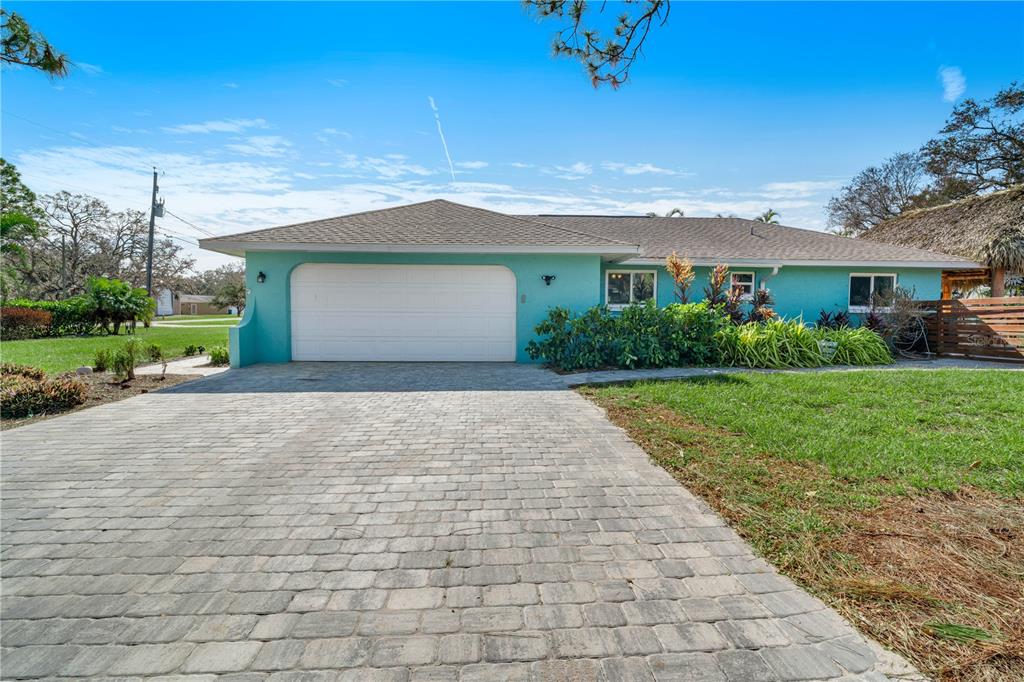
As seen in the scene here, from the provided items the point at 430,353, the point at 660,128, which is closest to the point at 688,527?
the point at 430,353

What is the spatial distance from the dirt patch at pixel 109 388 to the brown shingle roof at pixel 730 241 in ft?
38.0

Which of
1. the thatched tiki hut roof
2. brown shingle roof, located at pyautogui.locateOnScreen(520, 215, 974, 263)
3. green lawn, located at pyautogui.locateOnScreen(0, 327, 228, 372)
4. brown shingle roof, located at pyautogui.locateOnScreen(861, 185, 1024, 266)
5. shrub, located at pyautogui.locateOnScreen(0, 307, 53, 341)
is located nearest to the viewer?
green lawn, located at pyautogui.locateOnScreen(0, 327, 228, 372)

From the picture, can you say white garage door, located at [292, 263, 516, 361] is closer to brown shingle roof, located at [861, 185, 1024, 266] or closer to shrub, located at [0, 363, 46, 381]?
shrub, located at [0, 363, 46, 381]

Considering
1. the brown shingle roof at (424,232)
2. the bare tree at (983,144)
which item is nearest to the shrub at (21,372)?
the brown shingle roof at (424,232)

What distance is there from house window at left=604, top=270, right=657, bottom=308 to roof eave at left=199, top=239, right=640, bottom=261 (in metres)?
3.08

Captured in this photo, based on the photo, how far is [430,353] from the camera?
10805 millimetres

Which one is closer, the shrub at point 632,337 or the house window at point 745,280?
the shrub at point 632,337

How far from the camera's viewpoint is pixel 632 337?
9664 millimetres

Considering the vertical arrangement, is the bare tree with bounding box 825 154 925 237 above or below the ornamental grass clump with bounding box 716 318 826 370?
above

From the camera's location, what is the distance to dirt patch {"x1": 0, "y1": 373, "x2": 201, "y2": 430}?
5.66m

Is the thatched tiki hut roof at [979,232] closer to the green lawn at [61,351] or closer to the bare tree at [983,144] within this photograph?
the bare tree at [983,144]

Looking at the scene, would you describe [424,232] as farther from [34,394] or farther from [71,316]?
[71,316]

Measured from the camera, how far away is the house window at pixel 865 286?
1387cm

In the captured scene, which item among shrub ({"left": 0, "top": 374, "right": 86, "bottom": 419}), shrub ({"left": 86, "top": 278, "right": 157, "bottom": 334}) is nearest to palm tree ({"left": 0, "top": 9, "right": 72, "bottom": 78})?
shrub ({"left": 0, "top": 374, "right": 86, "bottom": 419})
